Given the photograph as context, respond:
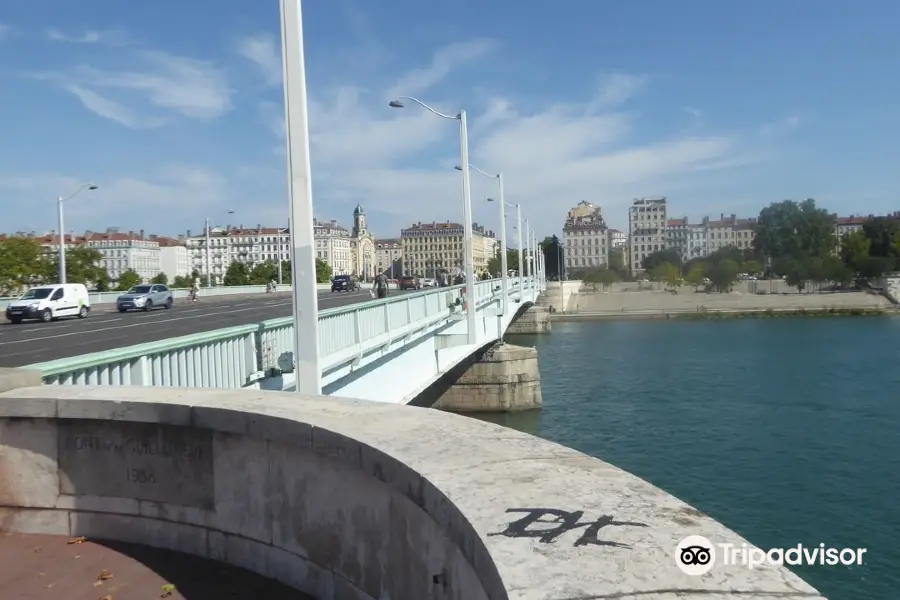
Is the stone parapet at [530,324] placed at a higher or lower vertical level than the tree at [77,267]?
lower

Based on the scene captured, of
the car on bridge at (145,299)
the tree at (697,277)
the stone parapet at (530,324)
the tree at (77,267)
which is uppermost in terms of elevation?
the tree at (77,267)

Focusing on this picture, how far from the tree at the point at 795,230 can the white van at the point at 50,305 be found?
368 ft

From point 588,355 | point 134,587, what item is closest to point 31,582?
point 134,587

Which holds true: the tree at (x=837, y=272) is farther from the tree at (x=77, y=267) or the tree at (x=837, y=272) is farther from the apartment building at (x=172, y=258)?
the apartment building at (x=172, y=258)

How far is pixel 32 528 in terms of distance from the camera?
4988mm

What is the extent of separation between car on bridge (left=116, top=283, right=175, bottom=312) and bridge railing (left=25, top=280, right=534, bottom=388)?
25.1 m

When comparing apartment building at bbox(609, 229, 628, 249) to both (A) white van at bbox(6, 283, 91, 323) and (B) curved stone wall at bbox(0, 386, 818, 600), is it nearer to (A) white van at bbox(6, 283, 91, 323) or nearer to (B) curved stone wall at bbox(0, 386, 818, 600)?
(A) white van at bbox(6, 283, 91, 323)

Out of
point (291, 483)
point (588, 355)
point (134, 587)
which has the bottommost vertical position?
point (588, 355)

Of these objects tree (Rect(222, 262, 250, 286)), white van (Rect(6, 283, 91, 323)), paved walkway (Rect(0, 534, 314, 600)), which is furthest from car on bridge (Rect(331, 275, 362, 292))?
paved walkway (Rect(0, 534, 314, 600))

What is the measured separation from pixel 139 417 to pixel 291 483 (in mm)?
1160

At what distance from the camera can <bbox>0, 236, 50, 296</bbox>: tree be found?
1868 inches

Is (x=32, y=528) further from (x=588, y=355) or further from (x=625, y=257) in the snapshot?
(x=625, y=257)

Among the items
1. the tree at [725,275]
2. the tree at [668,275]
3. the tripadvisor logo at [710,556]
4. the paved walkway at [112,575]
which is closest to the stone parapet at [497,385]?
the paved walkway at [112,575]

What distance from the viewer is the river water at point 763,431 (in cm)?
1547
